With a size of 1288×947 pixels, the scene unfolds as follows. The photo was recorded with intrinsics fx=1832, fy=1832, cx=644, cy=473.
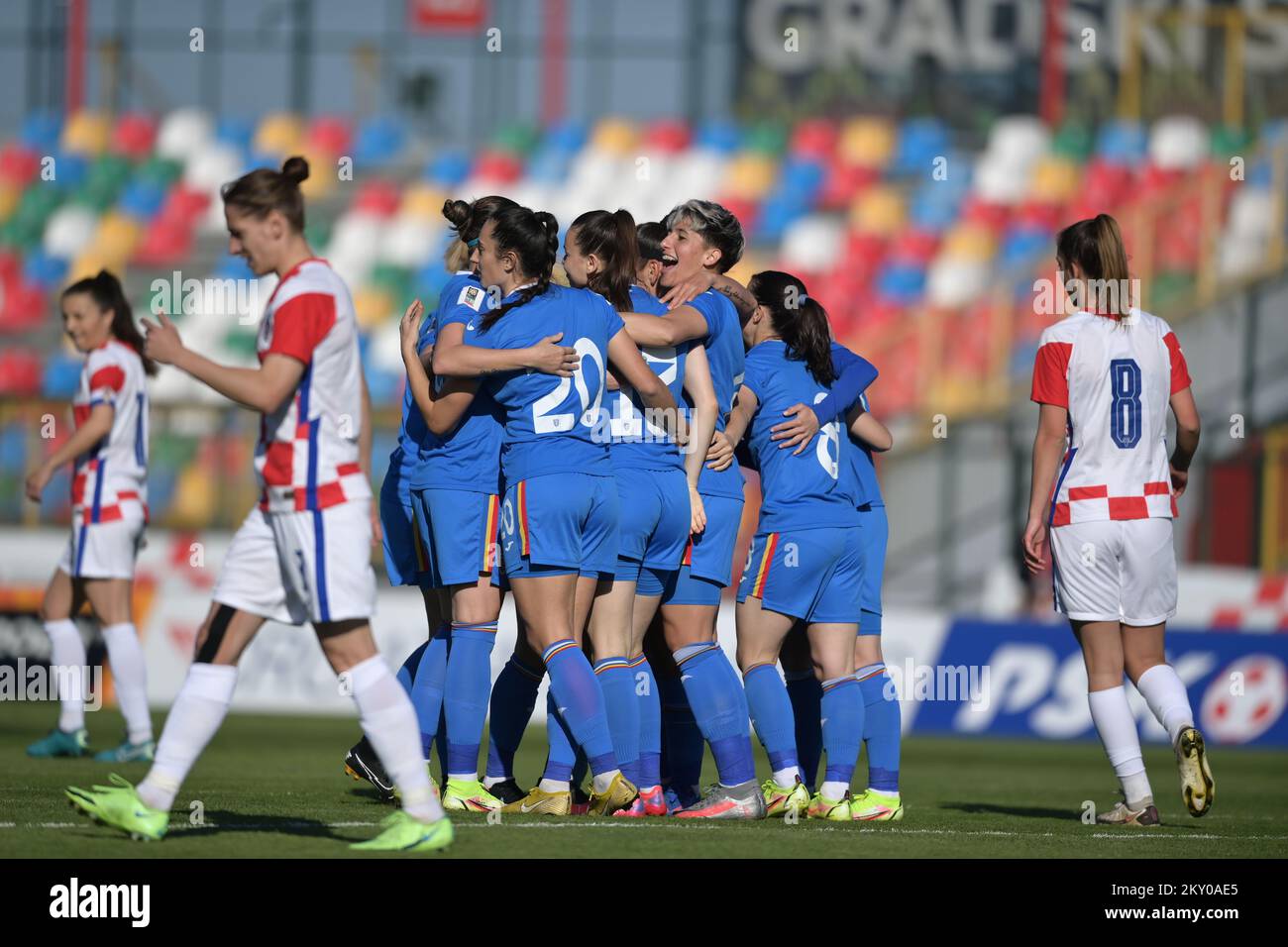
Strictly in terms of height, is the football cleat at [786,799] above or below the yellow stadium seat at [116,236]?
below

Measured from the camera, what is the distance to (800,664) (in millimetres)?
7664

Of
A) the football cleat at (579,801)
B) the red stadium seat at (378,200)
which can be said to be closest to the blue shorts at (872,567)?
the football cleat at (579,801)

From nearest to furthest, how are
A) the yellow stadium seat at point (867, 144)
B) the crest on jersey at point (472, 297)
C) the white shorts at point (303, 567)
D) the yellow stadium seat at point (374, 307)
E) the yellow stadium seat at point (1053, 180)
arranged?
the white shorts at point (303, 567) → the crest on jersey at point (472, 297) → the yellow stadium seat at point (374, 307) → the yellow stadium seat at point (1053, 180) → the yellow stadium seat at point (867, 144)

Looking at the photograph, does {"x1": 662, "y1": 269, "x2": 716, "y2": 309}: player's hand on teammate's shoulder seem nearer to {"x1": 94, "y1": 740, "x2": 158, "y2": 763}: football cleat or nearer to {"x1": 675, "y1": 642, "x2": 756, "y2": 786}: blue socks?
{"x1": 675, "y1": 642, "x2": 756, "y2": 786}: blue socks

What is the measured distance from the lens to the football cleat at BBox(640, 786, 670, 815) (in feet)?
22.0

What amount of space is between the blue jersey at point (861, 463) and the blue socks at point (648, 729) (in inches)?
49.2

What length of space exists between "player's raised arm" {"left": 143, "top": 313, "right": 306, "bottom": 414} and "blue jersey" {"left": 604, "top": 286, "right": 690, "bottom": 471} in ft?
5.75

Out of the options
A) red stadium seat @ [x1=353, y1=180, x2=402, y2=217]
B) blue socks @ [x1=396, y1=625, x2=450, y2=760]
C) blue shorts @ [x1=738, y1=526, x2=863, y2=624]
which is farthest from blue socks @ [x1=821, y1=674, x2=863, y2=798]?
red stadium seat @ [x1=353, y1=180, x2=402, y2=217]

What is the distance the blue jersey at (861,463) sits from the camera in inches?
291

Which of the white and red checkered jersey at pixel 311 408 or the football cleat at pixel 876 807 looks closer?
the white and red checkered jersey at pixel 311 408

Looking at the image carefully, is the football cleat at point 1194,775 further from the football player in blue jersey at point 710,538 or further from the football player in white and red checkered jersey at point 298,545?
the football player in white and red checkered jersey at point 298,545

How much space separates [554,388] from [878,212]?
58.1 feet
